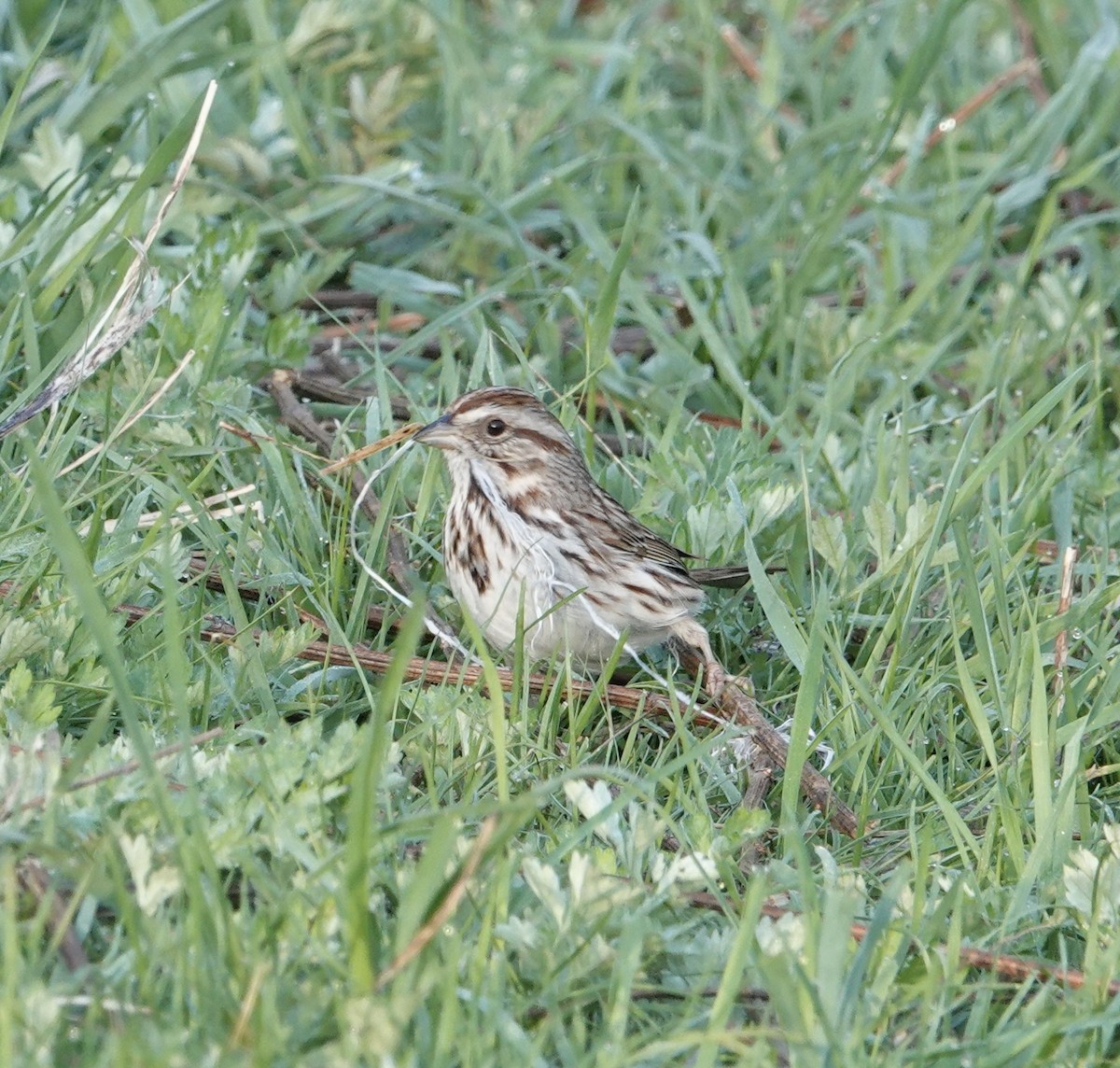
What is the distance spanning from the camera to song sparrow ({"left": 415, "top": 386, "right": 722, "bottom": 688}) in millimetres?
3906

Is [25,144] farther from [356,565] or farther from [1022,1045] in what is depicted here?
[1022,1045]

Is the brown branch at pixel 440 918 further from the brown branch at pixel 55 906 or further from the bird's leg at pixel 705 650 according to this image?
the bird's leg at pixel 705 650

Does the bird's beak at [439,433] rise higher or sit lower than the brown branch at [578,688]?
higher

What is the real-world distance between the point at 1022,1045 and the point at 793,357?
3.02 metres

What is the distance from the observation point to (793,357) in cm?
530

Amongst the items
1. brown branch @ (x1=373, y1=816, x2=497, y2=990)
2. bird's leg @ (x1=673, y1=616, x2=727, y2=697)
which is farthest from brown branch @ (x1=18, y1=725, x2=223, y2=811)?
bird's leg @ (x1=673, y1=616, x2=727, y2=697)

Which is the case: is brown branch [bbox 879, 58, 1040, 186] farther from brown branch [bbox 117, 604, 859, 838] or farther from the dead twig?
the dead twig

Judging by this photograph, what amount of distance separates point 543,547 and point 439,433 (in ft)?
1.14

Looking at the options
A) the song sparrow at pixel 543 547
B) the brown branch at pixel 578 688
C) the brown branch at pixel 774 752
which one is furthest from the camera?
the song sparrow at pixel 543 547

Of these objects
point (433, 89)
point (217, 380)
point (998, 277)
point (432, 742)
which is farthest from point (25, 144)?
point (998, 277)

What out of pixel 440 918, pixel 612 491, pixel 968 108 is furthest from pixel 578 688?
pixel 968 108

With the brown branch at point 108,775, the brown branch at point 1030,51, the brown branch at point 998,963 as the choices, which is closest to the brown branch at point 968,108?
the brown branch at point 1030,51

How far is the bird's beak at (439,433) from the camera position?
4.08 m

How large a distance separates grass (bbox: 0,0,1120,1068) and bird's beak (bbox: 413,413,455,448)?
0.74ft
